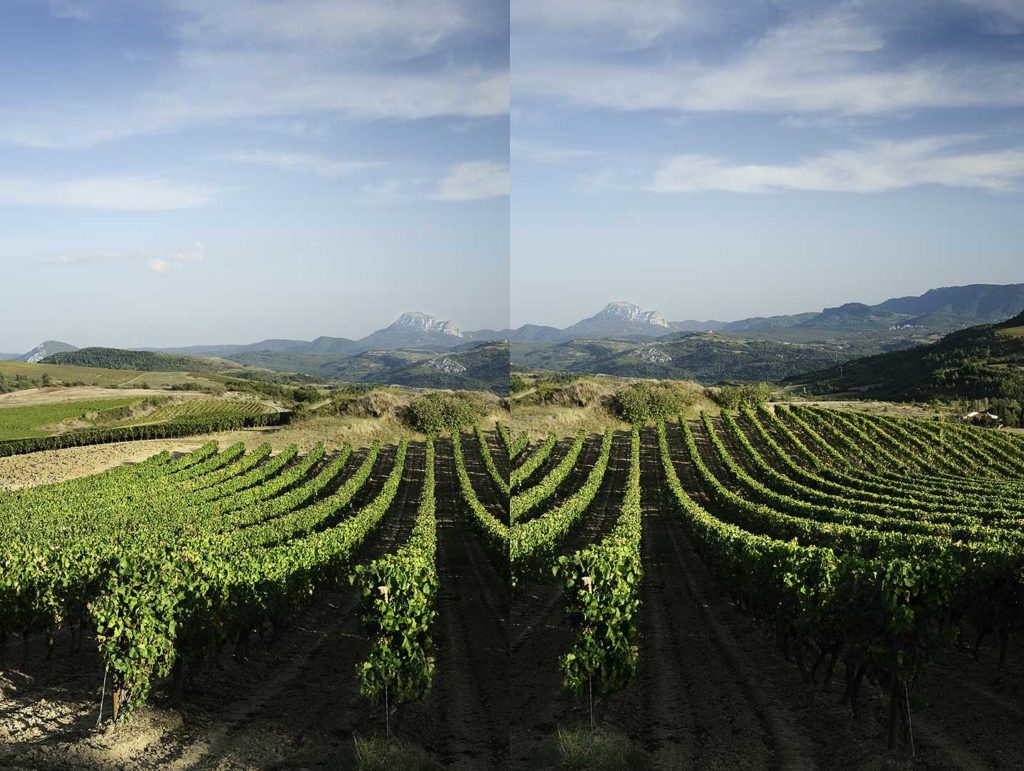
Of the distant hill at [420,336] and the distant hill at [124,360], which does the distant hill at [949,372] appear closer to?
the distant hill at [420,336]

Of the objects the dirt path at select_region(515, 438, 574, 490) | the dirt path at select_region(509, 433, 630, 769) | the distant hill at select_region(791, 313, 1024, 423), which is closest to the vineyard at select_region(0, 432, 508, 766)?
the dirt path at select_region(509, 433, 630, 769)

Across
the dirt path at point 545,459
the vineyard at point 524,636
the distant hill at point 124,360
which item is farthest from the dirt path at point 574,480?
the distant hill at point 124,360

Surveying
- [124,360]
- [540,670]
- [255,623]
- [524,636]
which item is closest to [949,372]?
[524,636]

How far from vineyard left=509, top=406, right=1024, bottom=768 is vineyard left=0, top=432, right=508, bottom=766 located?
1256mm

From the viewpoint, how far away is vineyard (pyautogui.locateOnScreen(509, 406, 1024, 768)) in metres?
8.47

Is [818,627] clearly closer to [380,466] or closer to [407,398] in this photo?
[380,466]

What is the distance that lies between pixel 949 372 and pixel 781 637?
370 ft

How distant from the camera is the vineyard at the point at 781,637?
27.8ft

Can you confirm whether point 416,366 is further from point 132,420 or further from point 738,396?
→ point 738,396

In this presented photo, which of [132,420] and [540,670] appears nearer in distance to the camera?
[540,670]

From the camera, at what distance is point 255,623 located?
13.1m

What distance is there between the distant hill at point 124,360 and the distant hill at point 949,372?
125162mm

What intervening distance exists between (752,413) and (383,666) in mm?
51185

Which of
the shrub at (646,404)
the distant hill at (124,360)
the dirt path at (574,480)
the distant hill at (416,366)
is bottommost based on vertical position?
the dirt path at (574,480)
